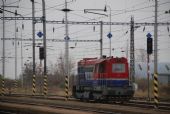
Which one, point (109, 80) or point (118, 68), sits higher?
point (118, 68)

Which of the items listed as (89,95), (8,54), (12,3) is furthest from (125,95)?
(8,54)

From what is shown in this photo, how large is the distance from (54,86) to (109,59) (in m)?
43.2

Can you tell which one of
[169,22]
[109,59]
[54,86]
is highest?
[169,22]

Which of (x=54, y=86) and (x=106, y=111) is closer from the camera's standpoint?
(x=106, y=111)

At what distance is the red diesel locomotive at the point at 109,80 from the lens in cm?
3606

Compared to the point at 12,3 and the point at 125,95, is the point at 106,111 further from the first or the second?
the point at 12,3

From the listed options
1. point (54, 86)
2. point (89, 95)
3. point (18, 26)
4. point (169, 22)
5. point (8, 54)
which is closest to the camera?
point (89, 95)

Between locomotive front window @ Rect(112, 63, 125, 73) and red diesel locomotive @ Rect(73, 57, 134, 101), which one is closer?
red diesel locomotive @ Rect(73, 57, 134, 101)

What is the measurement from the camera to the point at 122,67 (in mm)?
37000

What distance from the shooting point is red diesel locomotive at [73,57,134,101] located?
36.1 meters

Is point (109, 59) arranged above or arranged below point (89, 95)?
above

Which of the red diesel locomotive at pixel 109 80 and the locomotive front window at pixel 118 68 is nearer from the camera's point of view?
the red diesel locomotive at pixel 109 80

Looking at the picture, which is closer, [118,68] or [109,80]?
[109,80]

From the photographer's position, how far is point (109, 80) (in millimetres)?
36344
